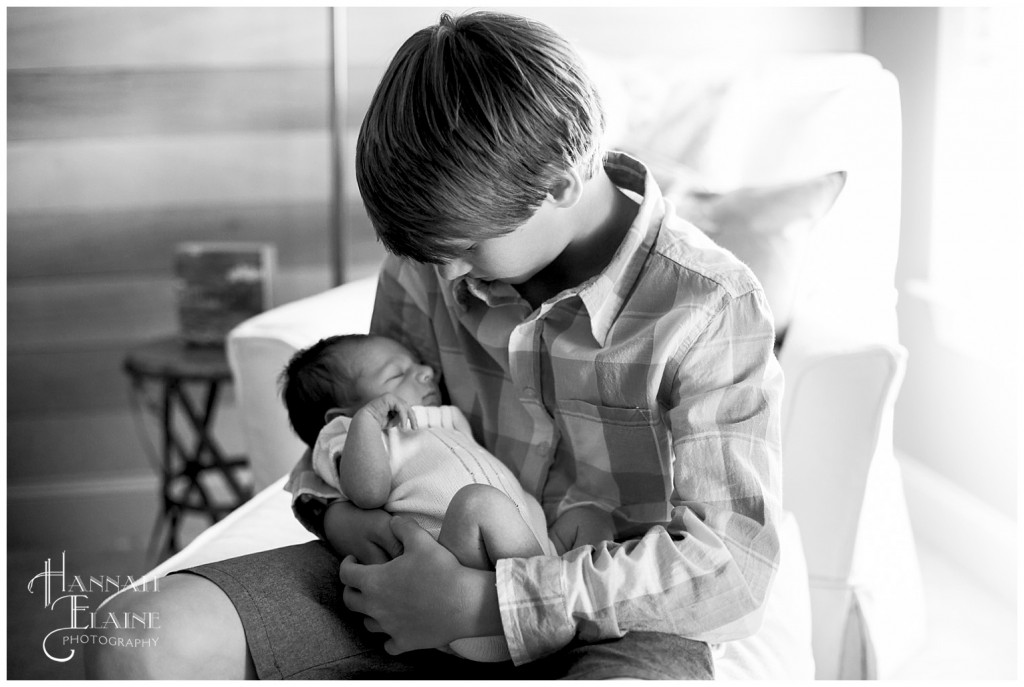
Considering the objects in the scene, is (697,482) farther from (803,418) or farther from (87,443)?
(87,443)

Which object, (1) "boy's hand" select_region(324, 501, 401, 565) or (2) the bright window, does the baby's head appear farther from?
(2) the bright window

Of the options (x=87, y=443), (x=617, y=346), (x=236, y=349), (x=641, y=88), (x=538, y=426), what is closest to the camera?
(x=617, y=346)

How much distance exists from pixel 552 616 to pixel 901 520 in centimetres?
90

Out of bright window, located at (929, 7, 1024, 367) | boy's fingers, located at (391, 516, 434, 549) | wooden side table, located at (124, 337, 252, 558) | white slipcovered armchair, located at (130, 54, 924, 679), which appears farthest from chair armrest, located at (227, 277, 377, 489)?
bright window, located at (929, 7, 1024, 367)

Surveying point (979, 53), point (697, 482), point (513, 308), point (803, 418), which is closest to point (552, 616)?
point (697, 482)

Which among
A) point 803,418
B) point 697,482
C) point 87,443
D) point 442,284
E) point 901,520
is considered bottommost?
point 87,443

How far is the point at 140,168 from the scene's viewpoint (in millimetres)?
2303

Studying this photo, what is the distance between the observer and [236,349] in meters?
1.45

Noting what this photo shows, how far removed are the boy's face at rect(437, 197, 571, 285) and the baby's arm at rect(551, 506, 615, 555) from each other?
252mm

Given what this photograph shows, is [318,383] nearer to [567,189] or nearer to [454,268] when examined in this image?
[454,268]

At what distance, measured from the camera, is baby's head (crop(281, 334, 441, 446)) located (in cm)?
112

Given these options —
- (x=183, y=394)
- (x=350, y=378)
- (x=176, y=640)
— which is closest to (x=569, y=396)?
(x=350, y=378)

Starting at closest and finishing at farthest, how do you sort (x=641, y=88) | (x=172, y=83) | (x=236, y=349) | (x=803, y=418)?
(x=803, y=418) < (x=236, y=349) < (x=641, y=88) < (x=172, y=83)

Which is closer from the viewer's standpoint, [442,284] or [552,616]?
[552,616]
